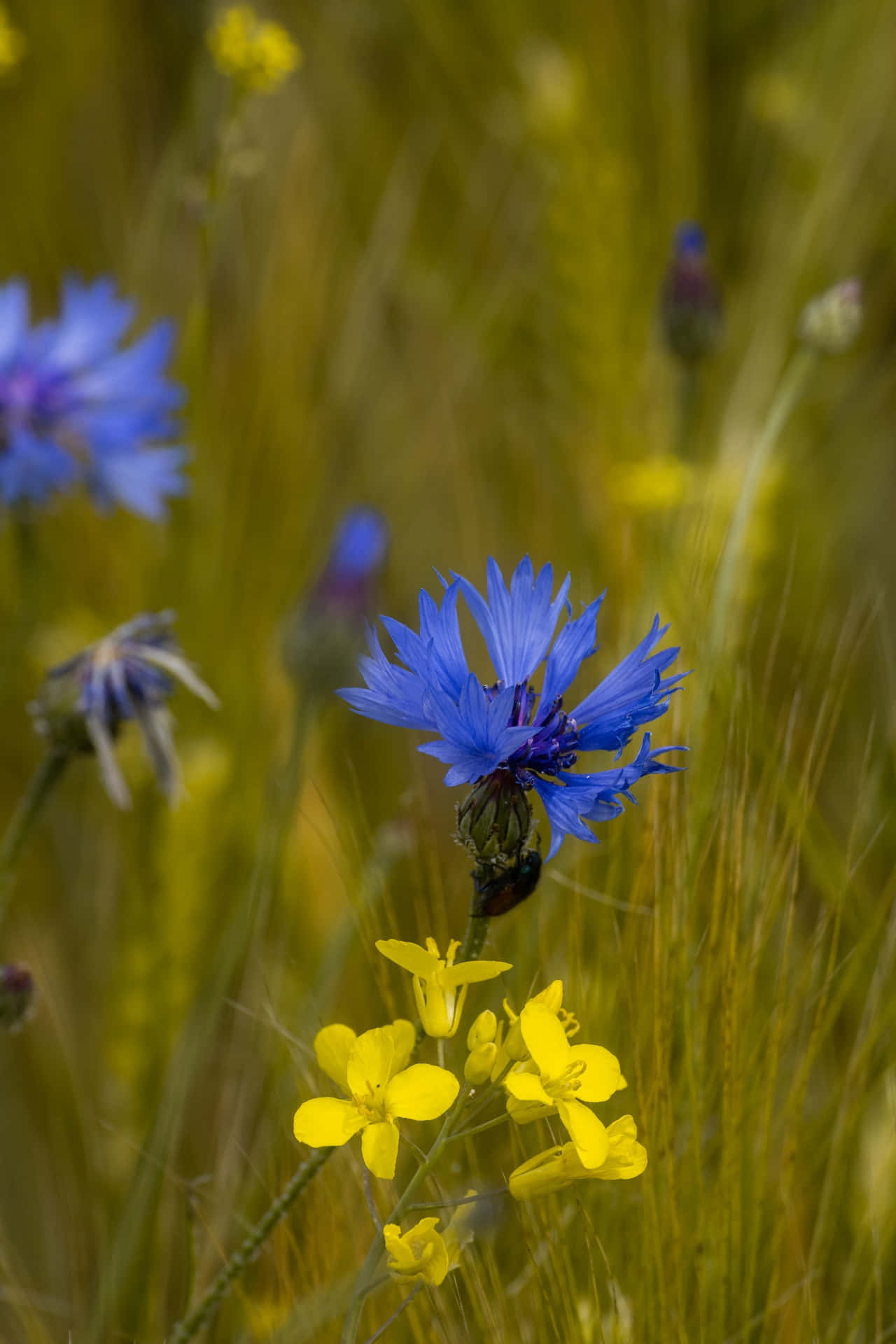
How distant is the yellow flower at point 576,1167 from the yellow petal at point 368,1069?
0.05m

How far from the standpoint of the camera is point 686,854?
1.51ft

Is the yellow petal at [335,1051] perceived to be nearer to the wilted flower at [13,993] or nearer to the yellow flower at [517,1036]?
the yellow flower at [517,1036]

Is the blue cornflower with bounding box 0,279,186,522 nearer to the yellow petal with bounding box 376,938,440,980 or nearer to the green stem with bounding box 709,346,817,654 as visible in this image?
the green stem with bounding box 709,346,817,654

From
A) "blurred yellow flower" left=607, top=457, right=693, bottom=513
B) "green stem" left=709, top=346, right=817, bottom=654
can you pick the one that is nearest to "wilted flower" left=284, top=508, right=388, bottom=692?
"blurred yellow flower" left=607, top=457, right=693, bottom=513

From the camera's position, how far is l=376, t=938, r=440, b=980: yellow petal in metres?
0.34

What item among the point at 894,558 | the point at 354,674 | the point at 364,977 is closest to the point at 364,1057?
the point at 364,977

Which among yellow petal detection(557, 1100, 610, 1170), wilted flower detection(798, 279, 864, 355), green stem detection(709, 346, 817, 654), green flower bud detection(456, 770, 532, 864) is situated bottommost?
yellow petal detection(557, 1100, 610, 1170)

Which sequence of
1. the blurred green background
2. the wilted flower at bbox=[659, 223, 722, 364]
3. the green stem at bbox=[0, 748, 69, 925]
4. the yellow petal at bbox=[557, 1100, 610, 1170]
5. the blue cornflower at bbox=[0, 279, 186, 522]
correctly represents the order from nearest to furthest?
1. the yellow petal at bbox=[557, 1100, 610, 1170]
2. the blurred green background
3. the green stem at bbox=[0, 748, 69, 925]
4. the blue cornflower at bbox=[0, 279, 186, 522]
5. the wilted flower at bbox=[659, 223, 722, 364]

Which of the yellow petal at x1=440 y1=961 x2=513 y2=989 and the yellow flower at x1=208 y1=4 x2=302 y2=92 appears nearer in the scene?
the yellow petal at x1=440 y1=961 x2=513 y2=989

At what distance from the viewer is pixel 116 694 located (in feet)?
2.09

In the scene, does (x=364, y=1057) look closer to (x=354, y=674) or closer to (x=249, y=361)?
(x=354, y=674)

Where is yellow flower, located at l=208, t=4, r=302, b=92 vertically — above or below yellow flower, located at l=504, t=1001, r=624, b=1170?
above

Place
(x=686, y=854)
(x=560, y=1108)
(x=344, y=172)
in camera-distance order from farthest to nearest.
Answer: (x=344, y=172) < (x=686, y=854) < (x=560, y=1108)

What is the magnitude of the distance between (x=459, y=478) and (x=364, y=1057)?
0.72 metres
